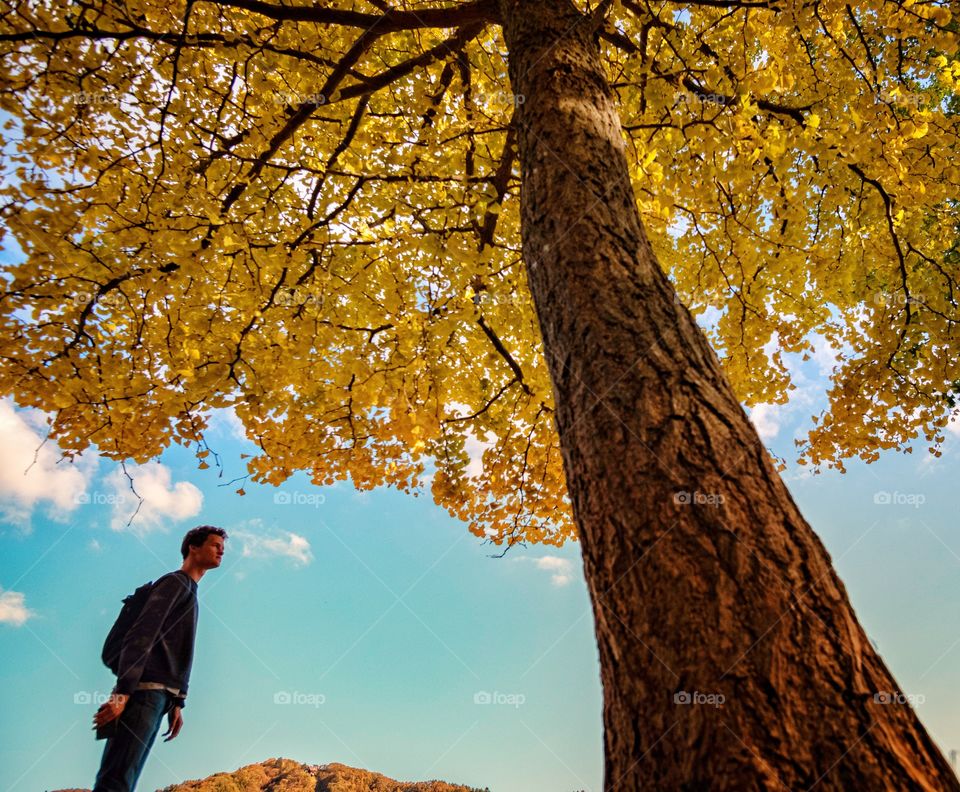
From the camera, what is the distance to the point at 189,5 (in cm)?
313

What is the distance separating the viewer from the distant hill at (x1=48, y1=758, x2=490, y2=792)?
13.3 metres

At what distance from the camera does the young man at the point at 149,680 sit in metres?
2.56

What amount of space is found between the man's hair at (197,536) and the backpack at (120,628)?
0.33 m

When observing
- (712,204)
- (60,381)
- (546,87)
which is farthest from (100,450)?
(712,204)

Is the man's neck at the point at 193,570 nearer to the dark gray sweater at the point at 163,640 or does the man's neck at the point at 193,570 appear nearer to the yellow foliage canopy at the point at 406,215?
the dark gray sweater at the point at 163,640

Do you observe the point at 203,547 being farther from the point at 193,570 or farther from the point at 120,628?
the point at 120,628

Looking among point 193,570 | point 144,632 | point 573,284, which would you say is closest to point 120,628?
point 144,632

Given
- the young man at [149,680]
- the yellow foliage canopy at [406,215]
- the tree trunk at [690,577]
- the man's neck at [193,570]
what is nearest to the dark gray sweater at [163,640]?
the young man at [149,680]

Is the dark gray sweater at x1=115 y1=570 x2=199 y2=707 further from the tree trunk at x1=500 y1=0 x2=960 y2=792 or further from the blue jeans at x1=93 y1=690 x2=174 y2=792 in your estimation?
the tree trunk at x1=500 y1=0 x2=960 y2=792

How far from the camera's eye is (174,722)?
3014 mm

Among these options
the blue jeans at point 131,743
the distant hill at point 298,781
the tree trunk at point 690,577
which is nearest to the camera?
the tree trunk at point 690,577

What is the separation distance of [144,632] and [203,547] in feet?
2.19

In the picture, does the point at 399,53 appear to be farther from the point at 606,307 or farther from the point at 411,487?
the point at 606,307

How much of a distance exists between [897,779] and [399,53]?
21.8 feet
